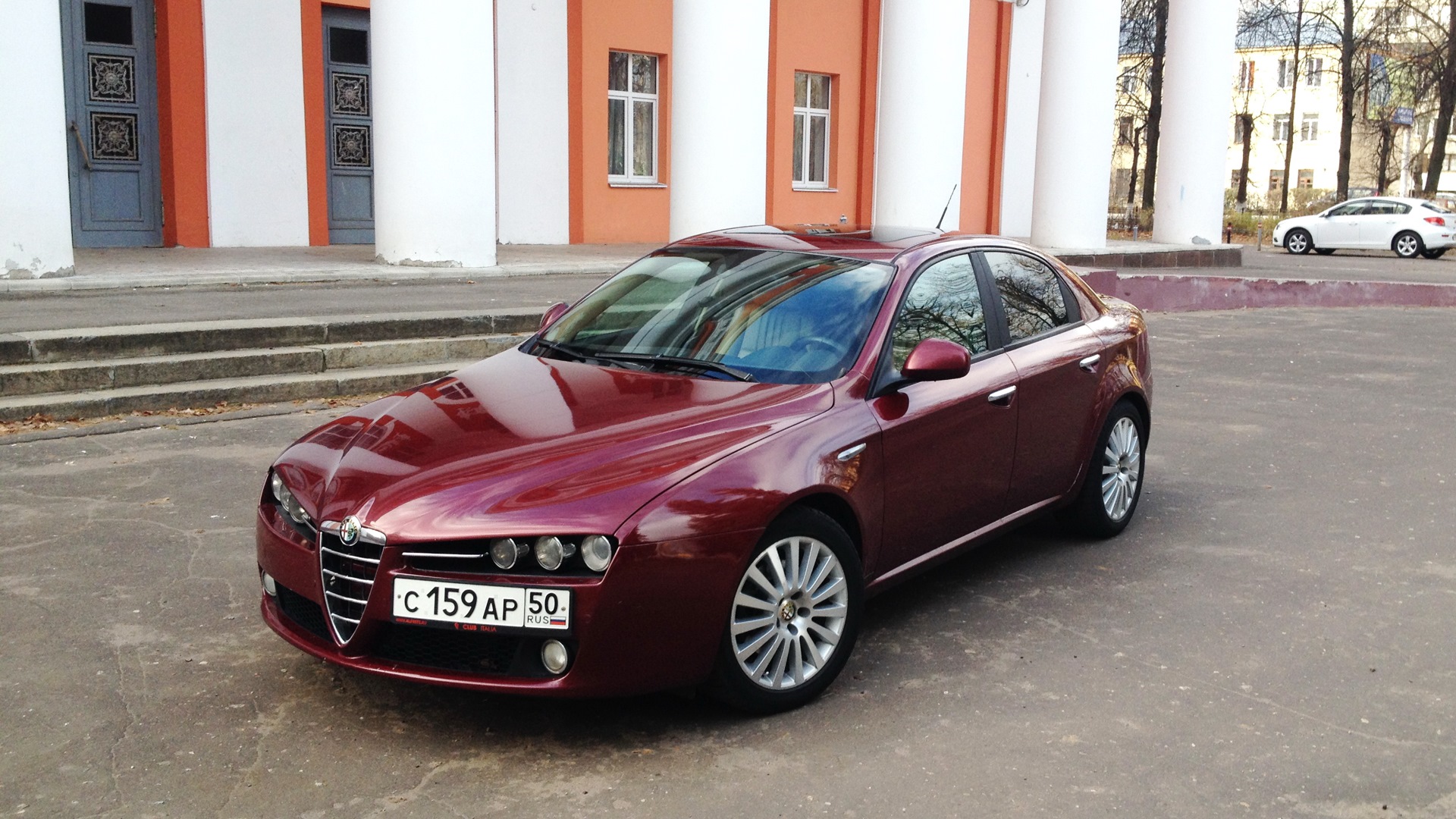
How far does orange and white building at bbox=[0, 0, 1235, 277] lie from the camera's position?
A: 13.8 m

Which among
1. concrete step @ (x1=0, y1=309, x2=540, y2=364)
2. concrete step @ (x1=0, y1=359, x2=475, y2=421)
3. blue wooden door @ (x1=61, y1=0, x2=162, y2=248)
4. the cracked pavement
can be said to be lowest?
the cracked pavement

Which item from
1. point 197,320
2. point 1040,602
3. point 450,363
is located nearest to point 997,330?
point 1040,602

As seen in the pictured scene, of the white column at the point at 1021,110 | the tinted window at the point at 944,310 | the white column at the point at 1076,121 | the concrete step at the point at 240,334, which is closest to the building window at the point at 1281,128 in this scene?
the white column at the point at 1021,110

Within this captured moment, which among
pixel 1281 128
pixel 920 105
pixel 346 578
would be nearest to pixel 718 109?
pixel 920 105

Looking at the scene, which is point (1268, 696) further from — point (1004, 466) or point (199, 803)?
point (199, 803)

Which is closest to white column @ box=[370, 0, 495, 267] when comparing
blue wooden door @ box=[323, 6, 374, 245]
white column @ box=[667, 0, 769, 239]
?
white column @ box=[667, 0, 769, 239]

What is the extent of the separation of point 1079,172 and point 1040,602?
Result: 55.8ft

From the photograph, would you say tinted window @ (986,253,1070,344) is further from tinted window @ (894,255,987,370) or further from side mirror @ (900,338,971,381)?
side mirror @ (900,338,971,381)

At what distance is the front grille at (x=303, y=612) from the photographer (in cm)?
407

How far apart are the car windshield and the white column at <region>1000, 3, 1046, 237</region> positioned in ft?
69.2

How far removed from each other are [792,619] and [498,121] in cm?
1617

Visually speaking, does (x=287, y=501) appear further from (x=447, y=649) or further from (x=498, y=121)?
(x=498, y=121)

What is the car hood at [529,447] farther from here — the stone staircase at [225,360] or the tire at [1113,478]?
the stone staircase at [225,360]

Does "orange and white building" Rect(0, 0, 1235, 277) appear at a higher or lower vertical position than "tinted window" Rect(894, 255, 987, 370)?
higher
